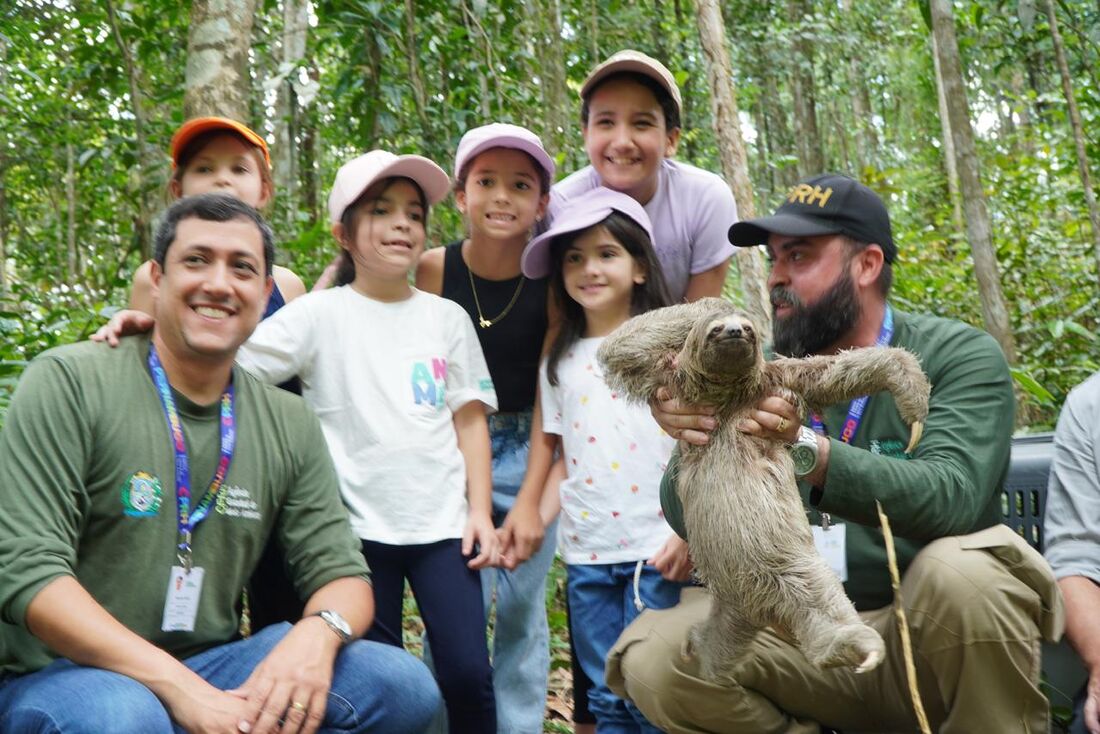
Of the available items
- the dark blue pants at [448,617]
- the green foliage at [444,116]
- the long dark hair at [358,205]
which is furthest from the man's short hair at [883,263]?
the green foliage at [444,116]

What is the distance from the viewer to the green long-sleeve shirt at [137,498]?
2418mm

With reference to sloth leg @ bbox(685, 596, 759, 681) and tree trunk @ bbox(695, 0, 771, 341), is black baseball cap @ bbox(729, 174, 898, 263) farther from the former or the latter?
tree trunk @ bbox(695, 0, 771, 341)

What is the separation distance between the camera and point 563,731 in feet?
13.5

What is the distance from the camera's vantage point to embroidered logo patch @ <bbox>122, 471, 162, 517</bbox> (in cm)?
257

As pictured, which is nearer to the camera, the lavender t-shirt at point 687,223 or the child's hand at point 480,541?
the child's hand at point 480,541

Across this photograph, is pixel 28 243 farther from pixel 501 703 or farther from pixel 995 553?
pixel 995 553

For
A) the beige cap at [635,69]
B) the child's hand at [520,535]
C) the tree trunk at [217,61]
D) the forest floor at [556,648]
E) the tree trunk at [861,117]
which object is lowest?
the forest floor at [556,648]

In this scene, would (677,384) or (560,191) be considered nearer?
(677,384)

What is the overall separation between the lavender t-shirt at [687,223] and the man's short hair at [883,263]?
2.12 ft

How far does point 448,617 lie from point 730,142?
277cm

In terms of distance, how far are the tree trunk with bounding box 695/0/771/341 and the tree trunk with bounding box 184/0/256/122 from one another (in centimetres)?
219

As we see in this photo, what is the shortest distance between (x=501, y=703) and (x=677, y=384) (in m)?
1.69

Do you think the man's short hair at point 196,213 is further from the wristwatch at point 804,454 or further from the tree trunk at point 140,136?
the tree trunk at point 140,136

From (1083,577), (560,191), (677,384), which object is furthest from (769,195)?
(677,384)
